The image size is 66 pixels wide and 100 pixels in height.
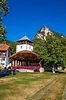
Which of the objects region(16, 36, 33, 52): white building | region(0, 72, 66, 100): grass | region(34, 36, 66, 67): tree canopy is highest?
region(16, 36, 33, 52): white building

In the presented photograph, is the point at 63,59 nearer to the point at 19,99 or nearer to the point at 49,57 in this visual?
the point at 49,57

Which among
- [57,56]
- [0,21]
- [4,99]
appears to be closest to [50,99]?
[4,99]

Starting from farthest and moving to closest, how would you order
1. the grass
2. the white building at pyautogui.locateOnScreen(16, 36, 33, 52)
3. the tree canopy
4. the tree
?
the white building at pyautogui.locateOnScreen(16, 36, 33, 52), the tree canopy, the tree, the grass

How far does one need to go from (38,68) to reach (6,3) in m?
32.6

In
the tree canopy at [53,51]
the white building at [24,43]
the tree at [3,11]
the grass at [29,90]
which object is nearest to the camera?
the grass at [29,90]

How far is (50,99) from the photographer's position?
1222 centimetres

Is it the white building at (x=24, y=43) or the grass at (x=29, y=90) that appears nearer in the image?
the grass at (x=29, y=90)

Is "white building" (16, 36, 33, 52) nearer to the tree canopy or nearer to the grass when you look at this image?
the tree canopy

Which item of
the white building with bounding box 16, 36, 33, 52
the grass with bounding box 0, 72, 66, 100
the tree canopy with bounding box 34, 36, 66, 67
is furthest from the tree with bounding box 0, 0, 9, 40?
the white building with bounding box 16, 36, 33, 52

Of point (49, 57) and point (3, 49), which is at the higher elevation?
point (3, 49)

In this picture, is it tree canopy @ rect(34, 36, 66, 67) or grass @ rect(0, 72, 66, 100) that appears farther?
tree canopy @ rect(34, 36, 66, 67)

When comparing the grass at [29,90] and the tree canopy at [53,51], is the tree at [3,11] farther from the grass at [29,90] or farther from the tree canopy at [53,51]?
the tree canopy at [53,51]

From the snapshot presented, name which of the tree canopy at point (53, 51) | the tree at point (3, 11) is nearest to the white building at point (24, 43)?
the tree canopy at point (53, 51)

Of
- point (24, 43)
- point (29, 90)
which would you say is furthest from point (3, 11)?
point (24, 43)
